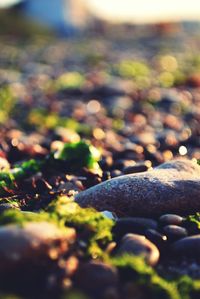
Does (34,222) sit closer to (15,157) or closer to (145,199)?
(145,199)

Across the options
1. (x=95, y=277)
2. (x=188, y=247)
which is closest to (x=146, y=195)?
(x=188, y=247)

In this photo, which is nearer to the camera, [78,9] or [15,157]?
[15,157]

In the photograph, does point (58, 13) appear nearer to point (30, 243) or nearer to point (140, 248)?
point (140, 248)

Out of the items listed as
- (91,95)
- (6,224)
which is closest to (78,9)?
(91,95)

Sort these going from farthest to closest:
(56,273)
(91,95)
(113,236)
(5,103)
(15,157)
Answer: (91,95)
(5,103)
(15,157)
(113,236)
(56,273)

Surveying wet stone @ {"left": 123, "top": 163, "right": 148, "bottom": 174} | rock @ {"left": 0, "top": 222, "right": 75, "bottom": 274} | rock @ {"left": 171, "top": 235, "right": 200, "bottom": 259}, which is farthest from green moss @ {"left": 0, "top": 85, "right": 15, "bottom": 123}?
rock @ {"left": 0, "top": 222, "right": 75, "bottom": 274}

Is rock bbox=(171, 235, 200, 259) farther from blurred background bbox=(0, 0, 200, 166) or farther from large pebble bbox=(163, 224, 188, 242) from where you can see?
blurred background bbox=(0, 0, 200, 166)

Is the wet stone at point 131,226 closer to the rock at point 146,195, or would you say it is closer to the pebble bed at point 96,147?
the pebble bed at point 96,147
